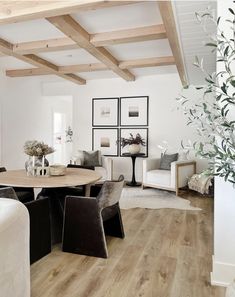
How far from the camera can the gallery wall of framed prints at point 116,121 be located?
20.0ft

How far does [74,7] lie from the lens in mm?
2406

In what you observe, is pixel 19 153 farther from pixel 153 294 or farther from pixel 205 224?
pixel 153 294

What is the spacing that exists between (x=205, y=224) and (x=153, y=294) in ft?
5.60

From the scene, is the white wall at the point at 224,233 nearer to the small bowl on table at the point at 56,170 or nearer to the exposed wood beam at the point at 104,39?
the exposed wood beam at the point at 104,39

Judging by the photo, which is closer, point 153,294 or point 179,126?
point 153,294

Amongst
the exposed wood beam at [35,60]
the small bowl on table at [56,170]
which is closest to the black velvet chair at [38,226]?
the small bowl on table at [56,170]

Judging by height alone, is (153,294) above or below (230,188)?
below

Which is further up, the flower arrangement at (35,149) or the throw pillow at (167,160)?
the flower arrangement at (35,149)

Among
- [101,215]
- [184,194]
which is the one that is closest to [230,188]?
[101,215]

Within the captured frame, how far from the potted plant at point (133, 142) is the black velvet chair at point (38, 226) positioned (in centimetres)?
350

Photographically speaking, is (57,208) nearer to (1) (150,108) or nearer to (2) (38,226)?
(2) (38,226)

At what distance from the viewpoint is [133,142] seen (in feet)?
19.4

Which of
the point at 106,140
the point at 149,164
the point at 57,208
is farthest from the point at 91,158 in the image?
the point at 57,208

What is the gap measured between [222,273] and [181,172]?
3047 mm
